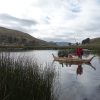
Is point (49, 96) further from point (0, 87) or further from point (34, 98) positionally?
point (0, 87)

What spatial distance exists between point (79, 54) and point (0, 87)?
29489 millimetres

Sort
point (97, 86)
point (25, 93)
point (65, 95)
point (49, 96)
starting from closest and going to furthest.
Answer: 1. point (25, 93)
2. point (49, 96)
3. point (65, 95)
4. point (97, 86)

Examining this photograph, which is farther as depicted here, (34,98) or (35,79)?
(35,79)

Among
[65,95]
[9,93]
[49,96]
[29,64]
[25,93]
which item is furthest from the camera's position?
[65,95]

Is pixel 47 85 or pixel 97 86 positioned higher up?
pixel 47 85

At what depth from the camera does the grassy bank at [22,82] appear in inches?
347

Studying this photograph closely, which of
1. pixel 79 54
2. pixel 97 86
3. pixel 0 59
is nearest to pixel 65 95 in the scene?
pixel 97 86

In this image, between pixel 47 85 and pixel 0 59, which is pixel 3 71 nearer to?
pixel 0 59

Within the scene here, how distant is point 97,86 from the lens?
17.2 m

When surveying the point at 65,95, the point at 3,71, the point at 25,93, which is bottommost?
the point at 65,95

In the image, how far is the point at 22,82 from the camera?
9.59 m

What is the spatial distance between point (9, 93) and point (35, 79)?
1.57m

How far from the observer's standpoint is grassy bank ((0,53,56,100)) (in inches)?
347

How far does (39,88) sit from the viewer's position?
9633mm
